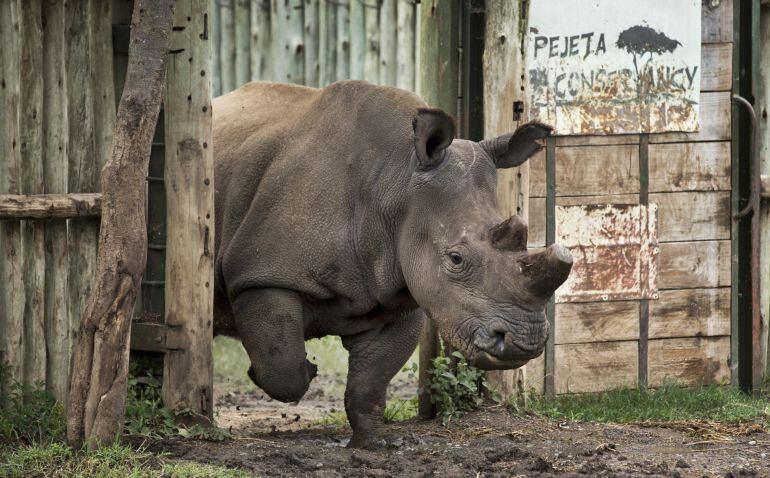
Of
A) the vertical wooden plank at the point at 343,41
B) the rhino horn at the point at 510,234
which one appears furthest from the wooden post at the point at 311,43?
the rhino horn at the point at 510,234

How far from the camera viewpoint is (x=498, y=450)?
6812 millimetres

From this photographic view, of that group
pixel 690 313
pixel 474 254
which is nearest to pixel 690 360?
pixel 690 313

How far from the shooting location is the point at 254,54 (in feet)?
41.7

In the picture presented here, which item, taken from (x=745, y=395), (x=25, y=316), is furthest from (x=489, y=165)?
(x=745, y=395)

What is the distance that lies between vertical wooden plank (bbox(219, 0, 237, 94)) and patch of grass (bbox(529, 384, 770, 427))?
5.84 m

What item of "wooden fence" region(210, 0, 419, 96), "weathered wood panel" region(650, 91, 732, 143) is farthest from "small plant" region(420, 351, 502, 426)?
"wooden fence" region(210, 0, 419, 96)

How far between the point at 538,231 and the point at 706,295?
5.01 feet

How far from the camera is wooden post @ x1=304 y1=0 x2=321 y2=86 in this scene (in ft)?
41.9

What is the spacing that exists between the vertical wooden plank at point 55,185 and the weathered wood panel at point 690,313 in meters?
4.28

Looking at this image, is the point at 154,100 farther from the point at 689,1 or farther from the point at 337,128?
the point at 689,1

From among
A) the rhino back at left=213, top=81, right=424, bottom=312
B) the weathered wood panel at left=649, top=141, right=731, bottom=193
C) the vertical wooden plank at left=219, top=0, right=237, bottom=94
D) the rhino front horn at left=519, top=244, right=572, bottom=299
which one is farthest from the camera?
the vertical wooden plank at left=219, top=0, right=237, bottom=94

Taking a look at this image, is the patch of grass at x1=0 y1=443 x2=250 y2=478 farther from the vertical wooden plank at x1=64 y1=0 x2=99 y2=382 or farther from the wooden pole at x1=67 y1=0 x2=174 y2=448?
the vertical wooden plank at x1=64 y1=0 x2=99 y2=382

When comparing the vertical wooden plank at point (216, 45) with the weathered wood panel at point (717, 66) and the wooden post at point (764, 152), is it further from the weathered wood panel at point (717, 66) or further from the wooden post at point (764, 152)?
the wooden post at point (764, 152)

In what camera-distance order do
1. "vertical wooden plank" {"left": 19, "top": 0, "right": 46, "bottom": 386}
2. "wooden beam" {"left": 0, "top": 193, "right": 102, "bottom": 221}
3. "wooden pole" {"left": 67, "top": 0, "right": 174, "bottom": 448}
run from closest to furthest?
"wooden pole" {"left": 67, "top": 0, "right": 174, "bottom": 448}, "wooden beam" {"left": 0, "top": 193, "right": 102, "bottom": 221}, "vertical wooden plank" {"left": 19, "top": 0, "right": 46, "bottom": 386}
